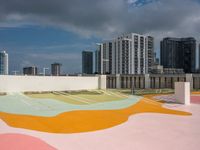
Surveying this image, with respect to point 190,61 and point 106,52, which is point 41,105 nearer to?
point 106,52

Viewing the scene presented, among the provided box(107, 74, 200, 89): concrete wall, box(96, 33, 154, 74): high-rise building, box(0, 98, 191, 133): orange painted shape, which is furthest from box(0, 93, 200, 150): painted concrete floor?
box(96, 33, 154, 74): high-rise building

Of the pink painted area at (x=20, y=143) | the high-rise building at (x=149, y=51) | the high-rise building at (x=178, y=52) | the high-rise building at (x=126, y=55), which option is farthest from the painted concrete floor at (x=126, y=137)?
the high-rise building at (x=178, y=52)

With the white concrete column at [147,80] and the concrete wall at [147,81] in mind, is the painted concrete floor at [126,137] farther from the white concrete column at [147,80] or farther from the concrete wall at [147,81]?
the concrete wall at [147,81]

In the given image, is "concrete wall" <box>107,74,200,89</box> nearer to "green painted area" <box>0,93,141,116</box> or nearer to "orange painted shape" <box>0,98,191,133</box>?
"green painted area" <box>0,93,141,116</box>

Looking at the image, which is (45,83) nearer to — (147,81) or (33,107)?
(33,107)

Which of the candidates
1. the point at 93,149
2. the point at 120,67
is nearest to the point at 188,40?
the point at 120,67

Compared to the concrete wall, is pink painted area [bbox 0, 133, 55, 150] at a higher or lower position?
lower
